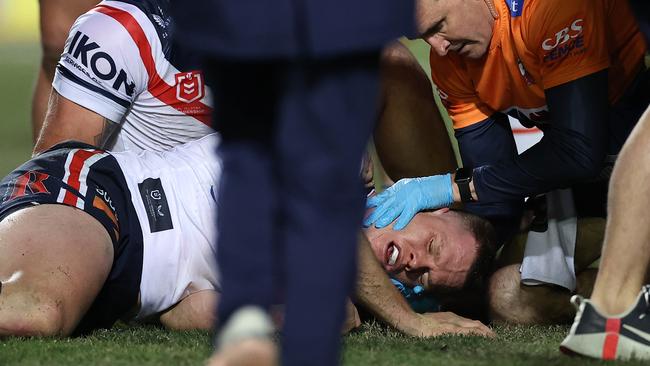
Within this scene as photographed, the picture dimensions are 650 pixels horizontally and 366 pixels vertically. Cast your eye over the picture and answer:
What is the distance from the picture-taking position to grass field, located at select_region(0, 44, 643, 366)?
87.3 inches

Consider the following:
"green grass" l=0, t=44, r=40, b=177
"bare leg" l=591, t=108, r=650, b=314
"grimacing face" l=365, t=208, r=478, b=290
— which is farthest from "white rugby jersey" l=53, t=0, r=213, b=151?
"green grass" l=0, t=44, r=40, b=177

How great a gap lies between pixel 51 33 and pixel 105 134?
3.39 feet

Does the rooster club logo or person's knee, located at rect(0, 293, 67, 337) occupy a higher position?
the rooster club logo

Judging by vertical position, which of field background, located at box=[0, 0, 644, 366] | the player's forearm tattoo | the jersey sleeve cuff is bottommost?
field background, located at box=[0, 0, 644, 366]

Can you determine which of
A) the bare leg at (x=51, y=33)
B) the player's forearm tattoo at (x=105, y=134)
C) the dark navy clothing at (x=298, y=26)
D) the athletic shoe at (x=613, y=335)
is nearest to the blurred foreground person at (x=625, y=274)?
the athletic shoe at (x=613, y=335)

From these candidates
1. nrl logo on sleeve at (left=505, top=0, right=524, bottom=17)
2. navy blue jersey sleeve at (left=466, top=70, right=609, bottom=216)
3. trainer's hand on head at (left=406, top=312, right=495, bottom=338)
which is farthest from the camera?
nrl logo on sleeve at (left=505, top=0, right=524, bottom=17)

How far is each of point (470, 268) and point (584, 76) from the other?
63 cm

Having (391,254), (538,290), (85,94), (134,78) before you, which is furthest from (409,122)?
(85,94)

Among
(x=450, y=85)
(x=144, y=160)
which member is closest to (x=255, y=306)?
(x=144, y=160)

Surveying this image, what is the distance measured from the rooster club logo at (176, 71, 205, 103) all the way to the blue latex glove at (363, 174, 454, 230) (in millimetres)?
590

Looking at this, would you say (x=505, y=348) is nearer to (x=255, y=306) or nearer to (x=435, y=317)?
(x=435, y=317)

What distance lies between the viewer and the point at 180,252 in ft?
9.21

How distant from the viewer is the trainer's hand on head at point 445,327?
2.66m

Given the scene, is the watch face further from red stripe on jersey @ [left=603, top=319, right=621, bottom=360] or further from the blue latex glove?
red stripe on jersey @ [left=603, top=319, right=621, bottom=360]
